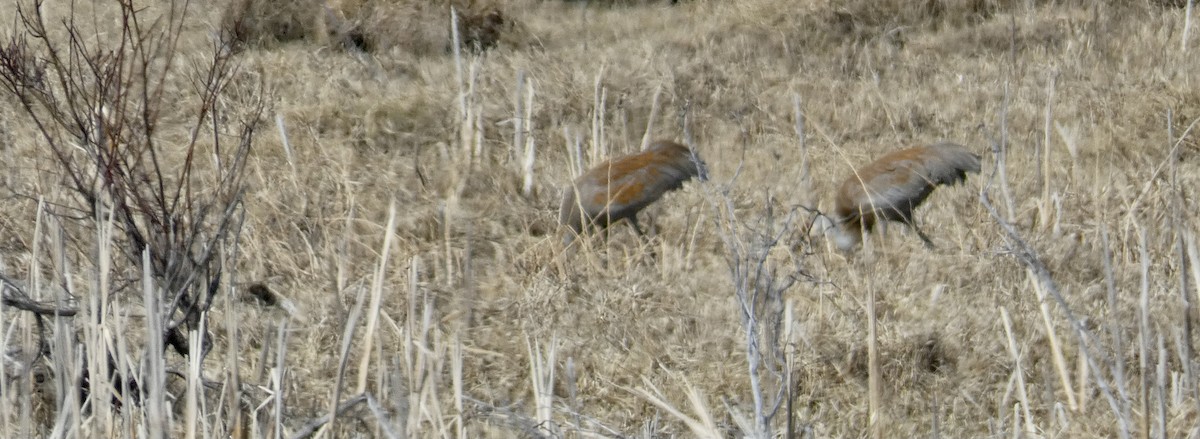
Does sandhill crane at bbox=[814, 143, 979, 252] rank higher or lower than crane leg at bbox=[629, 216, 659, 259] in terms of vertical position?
higher

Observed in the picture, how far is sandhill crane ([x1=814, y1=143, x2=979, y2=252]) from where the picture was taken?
4367 mm

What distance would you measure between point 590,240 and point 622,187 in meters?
0.23

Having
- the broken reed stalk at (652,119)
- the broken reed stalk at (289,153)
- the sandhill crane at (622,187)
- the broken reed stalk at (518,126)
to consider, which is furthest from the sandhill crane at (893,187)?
the broken reed stalk at (289,153)

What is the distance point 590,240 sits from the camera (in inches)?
175

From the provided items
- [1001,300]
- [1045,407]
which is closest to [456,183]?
[1001,300]

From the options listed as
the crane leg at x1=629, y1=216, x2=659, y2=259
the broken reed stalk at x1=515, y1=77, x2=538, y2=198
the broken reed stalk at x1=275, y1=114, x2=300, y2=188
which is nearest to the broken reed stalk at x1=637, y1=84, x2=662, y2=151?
the broken reed stalk at x1=515, y1=77, x2=538, y2=198

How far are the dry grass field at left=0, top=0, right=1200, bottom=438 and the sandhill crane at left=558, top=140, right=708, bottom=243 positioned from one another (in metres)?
0.13

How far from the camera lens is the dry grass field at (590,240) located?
2.65 meters

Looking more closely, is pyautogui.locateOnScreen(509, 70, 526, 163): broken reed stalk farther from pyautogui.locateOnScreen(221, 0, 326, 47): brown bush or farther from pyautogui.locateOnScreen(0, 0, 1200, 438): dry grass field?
pyautogui.locateOnScreen(221, 0, 326, 47): brown bush

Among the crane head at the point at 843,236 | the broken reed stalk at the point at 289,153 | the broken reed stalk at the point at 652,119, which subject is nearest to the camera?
the crane head at the point at 843,236

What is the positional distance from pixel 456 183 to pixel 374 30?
2469 mm

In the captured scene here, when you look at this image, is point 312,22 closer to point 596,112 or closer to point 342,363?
point 596,112

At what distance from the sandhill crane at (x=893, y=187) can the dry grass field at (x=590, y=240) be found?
122 millimetres

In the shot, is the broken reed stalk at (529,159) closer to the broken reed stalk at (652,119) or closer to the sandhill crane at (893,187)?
the broken reed stalk at (652,119)
